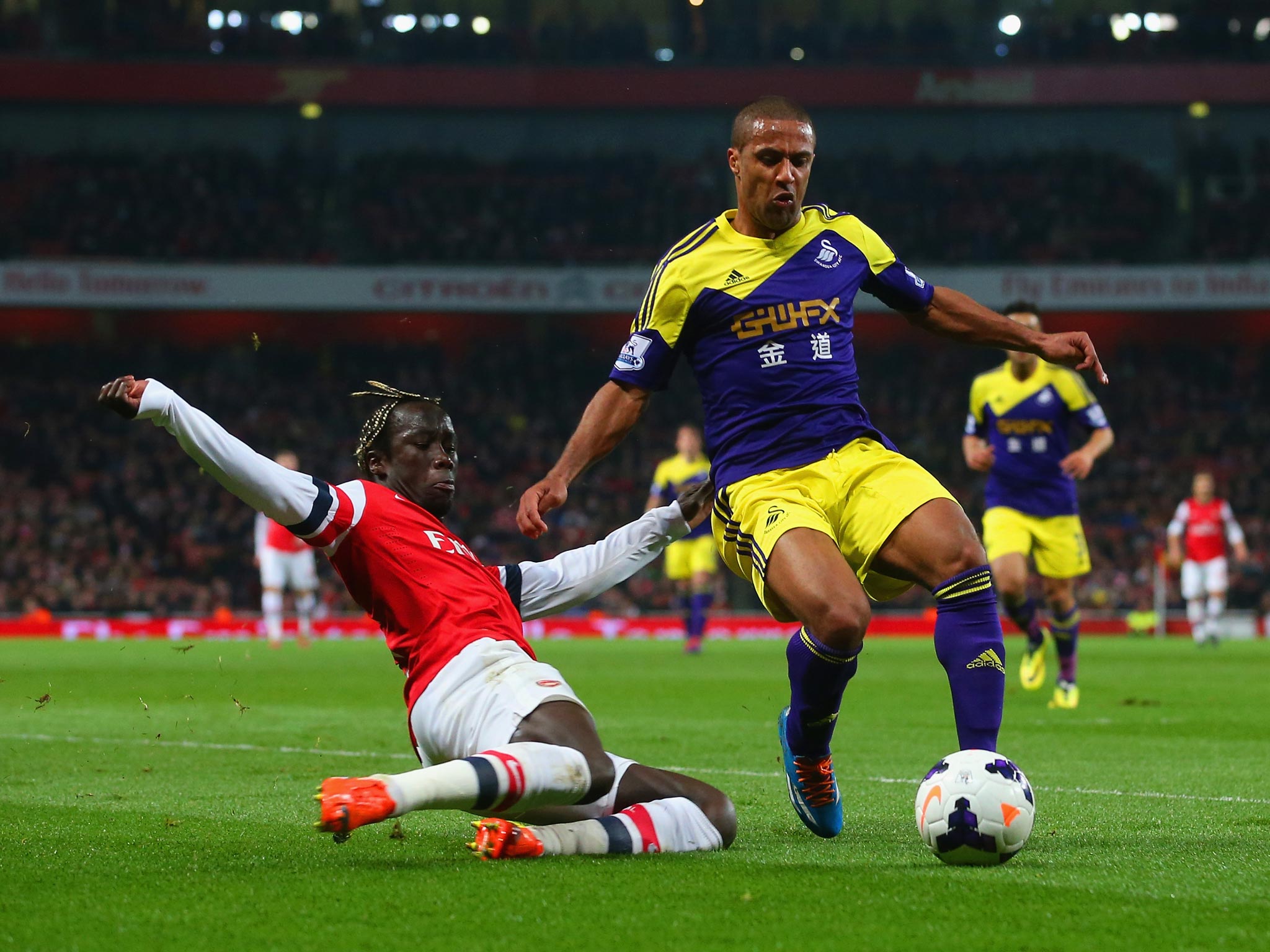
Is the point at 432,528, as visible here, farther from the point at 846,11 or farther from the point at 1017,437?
the point at 846,11

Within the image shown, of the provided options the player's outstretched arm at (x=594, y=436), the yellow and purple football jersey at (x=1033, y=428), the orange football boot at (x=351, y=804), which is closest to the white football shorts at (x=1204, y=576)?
the yellow and purple football jersey at (x=1033, y=428)

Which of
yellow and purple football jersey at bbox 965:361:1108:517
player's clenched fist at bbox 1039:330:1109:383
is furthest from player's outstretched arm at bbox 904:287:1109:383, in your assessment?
yellow and purple football jersey at bbox 965:361:1108:517

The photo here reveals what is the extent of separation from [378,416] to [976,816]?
2048mm

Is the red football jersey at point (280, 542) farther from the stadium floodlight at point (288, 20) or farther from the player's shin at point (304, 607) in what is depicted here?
the stadium floodlight at point (288, 20)

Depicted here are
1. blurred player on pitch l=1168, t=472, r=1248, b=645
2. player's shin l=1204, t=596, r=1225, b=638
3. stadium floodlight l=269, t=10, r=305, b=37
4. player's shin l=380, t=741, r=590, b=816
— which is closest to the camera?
player's shin l=380, t=741, r=590, b=816

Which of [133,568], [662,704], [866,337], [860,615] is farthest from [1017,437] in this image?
[866,337]

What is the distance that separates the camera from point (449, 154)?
32062mm

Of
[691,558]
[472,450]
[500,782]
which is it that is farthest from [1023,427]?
[472,450]

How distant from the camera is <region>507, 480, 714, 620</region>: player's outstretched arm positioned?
4852mm

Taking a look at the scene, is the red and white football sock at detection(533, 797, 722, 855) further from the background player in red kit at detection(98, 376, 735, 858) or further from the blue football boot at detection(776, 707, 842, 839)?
the blue football boot at detection(776, 707, 842, 839)

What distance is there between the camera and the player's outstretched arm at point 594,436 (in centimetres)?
443

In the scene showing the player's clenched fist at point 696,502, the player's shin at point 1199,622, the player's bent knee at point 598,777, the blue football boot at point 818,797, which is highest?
the player's clenched fist at point 696,502

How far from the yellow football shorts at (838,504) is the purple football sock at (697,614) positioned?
41.4ft

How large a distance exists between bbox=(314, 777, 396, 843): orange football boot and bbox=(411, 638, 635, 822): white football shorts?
19.6 inches
